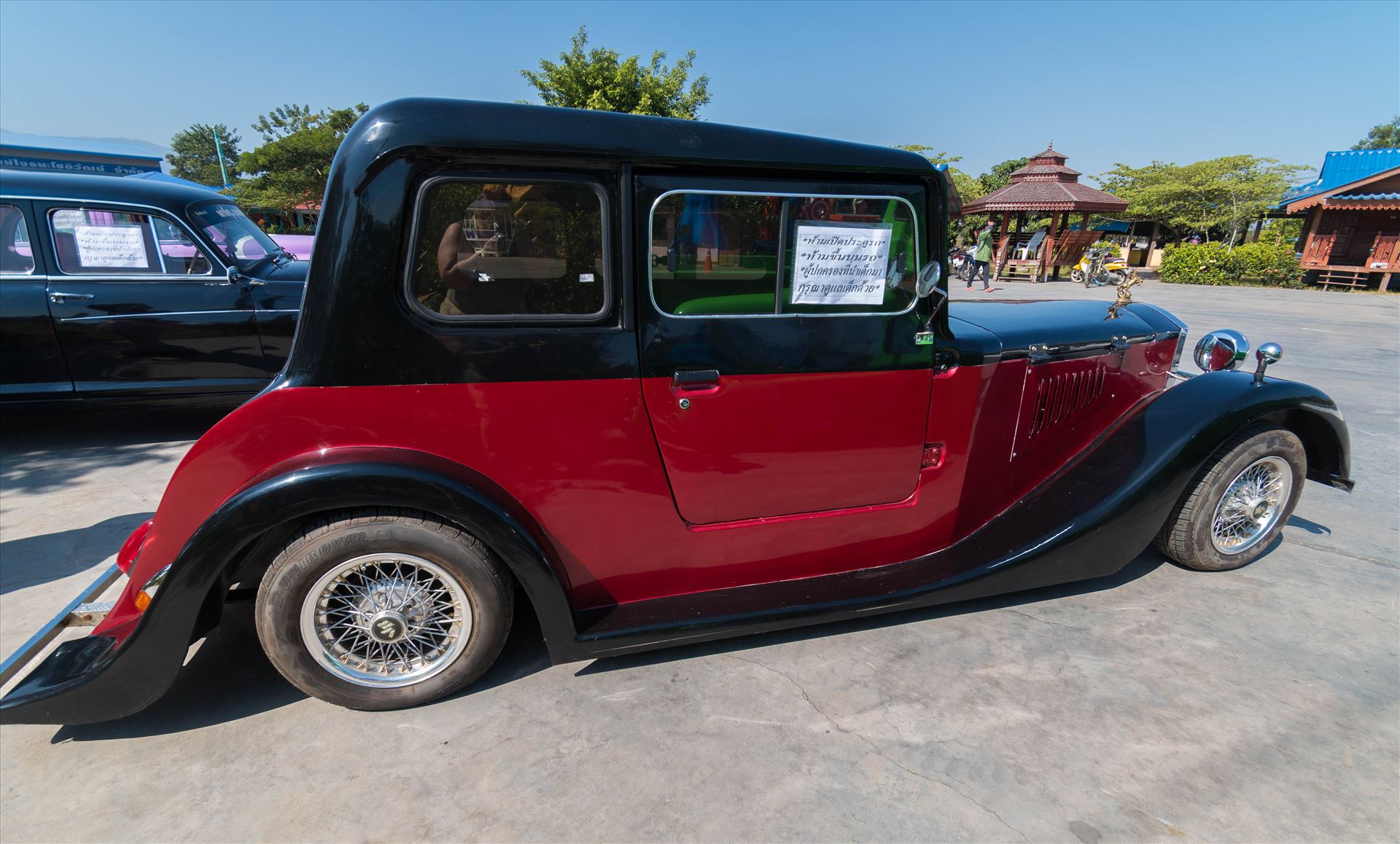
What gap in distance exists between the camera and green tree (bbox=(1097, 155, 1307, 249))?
2508cm

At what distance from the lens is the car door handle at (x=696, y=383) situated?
2.13 metres

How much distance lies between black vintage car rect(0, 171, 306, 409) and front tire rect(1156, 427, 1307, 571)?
5828 mm

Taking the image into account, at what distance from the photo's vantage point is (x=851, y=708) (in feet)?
7.35

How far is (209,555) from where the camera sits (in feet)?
6.25

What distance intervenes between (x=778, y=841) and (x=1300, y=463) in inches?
119

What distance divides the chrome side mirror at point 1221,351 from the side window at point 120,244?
647cm

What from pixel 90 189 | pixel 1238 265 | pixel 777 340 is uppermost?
pixel 90 189

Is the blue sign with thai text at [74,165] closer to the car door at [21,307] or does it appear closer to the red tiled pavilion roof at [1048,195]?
the car door at [21,307]

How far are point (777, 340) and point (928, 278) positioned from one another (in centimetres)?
57

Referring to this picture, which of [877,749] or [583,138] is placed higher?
[583,138]

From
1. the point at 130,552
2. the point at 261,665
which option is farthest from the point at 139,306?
the point at 261,665

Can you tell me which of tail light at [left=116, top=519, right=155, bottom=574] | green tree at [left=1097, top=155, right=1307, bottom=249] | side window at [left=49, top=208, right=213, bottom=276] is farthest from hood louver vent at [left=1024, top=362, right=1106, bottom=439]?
green tree at [left=1097, top=155, right=1307, bottom=249]

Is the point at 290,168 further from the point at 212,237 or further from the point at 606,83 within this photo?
the point at 212,237

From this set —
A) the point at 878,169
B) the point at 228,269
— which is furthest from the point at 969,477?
the point at 228,269
